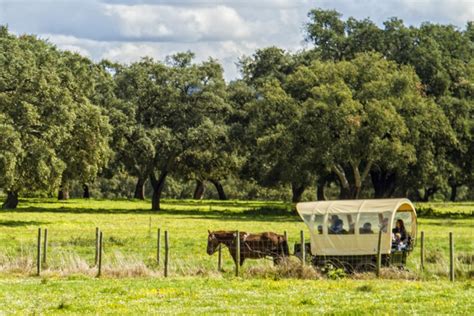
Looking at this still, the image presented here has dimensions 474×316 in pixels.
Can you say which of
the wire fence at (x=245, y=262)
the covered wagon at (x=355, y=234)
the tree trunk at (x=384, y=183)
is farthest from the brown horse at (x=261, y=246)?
the tree trunk at (x=384, y=183)

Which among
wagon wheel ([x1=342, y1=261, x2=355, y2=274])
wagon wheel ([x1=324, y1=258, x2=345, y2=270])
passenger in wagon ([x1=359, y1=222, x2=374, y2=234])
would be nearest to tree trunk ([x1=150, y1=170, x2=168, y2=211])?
wagon wheel ([x1=324, y1=258, x2=345, y2=270])

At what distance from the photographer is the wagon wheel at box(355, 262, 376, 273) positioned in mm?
28359

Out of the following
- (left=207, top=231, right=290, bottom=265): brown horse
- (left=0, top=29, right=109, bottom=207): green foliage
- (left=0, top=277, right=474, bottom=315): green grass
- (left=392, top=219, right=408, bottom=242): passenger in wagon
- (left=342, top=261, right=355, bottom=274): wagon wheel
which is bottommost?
(left=0, top=277, right=474, bottom=315): green grass

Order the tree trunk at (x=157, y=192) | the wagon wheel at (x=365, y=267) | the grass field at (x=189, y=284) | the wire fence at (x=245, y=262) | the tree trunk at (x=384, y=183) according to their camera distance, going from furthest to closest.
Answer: the tree trunk at (x=384, y=183)
the tree trunk at (x=157, y=192)
the wagon wheel at (x=365, y=267)
the wire fence at (x=245, y=262)
the grass field at (x=189, y=284)

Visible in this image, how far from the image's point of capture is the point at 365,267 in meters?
28.6

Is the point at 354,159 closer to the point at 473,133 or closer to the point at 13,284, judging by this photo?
the point at 473,133

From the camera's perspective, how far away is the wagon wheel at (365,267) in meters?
28.4

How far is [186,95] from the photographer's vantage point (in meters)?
74.8

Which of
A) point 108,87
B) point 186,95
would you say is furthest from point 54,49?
point 186,95

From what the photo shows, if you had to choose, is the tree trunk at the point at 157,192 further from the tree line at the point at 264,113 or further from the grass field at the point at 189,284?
the grass field at the point at 189,284

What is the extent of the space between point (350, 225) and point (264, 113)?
3685 centimetres

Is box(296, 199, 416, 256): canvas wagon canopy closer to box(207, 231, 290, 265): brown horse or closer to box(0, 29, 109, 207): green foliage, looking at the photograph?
box(207, 231, 290, 265): brown horse

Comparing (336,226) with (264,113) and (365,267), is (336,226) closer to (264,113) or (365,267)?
(365,267)

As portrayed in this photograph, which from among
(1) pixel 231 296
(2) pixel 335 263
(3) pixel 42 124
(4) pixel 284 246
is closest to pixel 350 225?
(2) pixel 335 263
